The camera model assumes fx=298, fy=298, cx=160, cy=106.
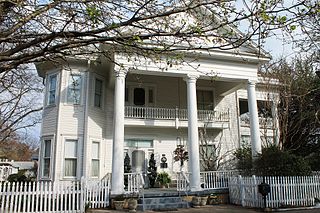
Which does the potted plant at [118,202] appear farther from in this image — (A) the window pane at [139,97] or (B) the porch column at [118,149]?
(A) the window pane at [139,97]

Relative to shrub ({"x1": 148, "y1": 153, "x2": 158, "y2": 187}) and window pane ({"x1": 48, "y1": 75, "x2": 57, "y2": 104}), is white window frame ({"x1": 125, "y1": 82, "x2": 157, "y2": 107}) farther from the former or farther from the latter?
window pane ({"x1": 48, "y1": 75, "x2": 57, "y2": 104})

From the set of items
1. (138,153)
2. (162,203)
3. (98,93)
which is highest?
(98,93)

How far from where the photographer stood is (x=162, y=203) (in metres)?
12.4

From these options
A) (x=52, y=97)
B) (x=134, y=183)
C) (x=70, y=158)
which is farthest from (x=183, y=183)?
(x=52, y=97)

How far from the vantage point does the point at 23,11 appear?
17.3ft

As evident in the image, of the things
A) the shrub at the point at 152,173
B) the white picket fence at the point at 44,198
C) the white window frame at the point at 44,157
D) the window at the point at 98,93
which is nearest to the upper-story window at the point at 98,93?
the window at the point at 98,93

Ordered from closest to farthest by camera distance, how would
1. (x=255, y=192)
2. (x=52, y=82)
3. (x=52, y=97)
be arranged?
(x=255, y=192)
(x=52, y=97)
(x=52, y=82)

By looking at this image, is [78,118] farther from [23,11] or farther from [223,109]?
[23,11]

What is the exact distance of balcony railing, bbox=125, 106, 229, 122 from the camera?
16.7m

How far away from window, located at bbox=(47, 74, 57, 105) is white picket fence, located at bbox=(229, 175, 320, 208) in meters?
10.5

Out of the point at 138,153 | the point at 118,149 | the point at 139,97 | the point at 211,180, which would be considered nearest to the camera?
the point at 118,149

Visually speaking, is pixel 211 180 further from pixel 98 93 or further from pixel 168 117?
pixel 98 93

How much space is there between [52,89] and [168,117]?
6.68 metres

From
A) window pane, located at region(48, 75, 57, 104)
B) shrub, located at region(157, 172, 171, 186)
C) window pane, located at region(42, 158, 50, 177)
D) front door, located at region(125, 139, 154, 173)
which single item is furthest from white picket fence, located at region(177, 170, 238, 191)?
window pane, located at region(48, 75, 57, 104)
